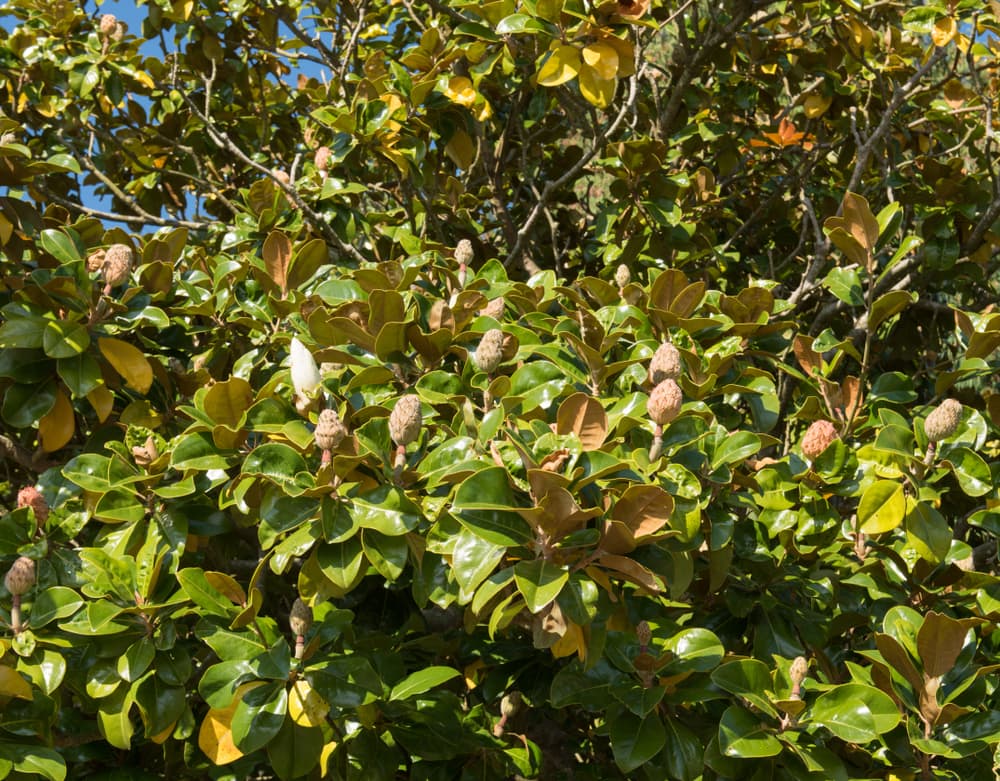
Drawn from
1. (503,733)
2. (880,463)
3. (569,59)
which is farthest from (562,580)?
(569,59)

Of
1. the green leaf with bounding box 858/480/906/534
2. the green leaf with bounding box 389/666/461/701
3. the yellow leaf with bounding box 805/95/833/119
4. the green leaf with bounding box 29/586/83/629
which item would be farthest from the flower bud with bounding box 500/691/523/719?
the yellow leaf with bounding box 805/95/833/119

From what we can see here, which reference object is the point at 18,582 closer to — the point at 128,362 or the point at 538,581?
the point at 128,362

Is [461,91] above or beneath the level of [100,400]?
above

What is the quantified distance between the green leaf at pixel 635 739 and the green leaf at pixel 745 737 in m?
0.14

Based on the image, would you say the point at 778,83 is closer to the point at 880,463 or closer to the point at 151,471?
the point at 880,463

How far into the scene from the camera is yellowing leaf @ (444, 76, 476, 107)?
2996 millimetres

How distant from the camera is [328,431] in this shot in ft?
5.64

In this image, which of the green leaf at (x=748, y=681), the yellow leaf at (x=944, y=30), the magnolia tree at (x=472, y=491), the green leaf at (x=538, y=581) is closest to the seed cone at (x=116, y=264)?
the magnolia tree at (x=472, y=491)

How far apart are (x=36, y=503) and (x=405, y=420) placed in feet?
3.08

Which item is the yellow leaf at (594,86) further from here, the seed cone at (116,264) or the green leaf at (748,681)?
the green leaf at (748,681)

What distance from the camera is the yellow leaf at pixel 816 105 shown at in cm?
396

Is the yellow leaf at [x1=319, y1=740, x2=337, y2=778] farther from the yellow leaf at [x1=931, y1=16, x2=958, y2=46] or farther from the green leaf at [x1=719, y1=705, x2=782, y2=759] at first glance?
the yellow leaf at [x1=931, y1=16, x2=958, y2=46]

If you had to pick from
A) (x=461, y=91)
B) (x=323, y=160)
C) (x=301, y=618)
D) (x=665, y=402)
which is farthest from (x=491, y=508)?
(x=323, y=160)

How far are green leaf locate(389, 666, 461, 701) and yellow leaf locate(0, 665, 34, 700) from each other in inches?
26.8
